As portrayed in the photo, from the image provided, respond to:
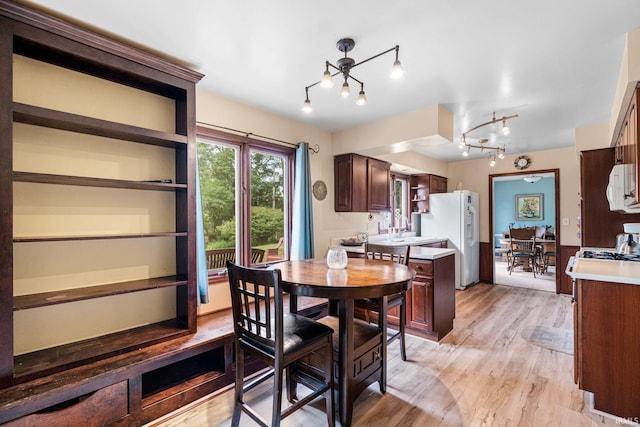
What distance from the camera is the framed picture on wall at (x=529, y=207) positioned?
795cm

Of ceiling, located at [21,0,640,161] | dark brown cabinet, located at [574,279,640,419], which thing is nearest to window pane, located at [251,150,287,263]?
ceiling, located at [21,0,640,161]

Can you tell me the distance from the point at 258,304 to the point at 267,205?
1887 mm

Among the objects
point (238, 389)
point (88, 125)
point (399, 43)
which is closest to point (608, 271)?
point (399, 43)

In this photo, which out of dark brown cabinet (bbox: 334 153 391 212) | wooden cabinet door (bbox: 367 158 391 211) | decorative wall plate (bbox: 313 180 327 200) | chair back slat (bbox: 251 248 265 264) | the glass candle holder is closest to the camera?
the glass candle holder

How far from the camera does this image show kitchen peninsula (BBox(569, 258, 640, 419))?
1815 millimetres

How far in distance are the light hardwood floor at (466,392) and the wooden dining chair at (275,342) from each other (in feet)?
0.93

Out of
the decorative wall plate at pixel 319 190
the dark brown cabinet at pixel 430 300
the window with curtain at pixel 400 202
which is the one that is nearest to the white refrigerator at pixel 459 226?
the window with curtain at pixel 400 202

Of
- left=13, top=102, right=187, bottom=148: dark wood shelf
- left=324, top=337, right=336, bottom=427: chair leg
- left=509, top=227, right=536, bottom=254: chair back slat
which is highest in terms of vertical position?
left=13, top=102, right=187, bottom=148: dark wood shelf

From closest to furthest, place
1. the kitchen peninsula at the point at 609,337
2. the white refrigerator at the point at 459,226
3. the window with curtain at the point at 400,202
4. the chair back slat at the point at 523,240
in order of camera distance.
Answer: the kitchen peninsula at the point at 609,337
the white refrigerator at the point at 459,226
the window with curtain at the point at 400,202
the chair back slat at the point at 523,240

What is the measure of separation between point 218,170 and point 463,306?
145 inches

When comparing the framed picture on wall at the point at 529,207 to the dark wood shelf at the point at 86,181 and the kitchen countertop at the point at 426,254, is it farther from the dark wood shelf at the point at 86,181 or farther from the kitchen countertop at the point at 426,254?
the dark wood shelf at the point at 86,181

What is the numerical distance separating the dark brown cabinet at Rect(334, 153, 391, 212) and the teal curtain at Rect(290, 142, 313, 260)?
670 millimetres

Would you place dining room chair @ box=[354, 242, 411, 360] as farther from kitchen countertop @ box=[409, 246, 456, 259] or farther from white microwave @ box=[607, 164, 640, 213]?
white microwave @ box=[607, 164, 640, 213]

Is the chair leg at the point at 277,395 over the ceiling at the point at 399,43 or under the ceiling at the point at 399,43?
under
